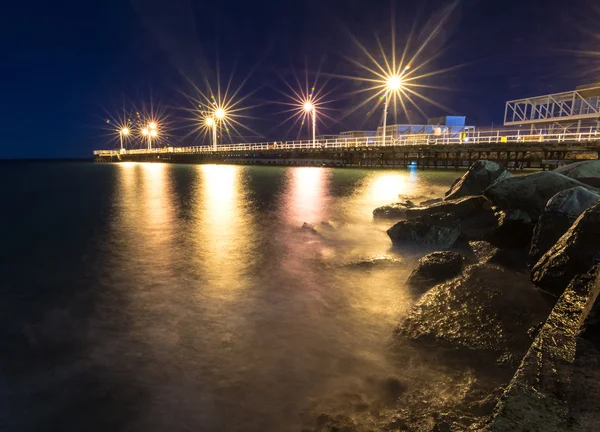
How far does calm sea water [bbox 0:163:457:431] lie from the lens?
14.2ft

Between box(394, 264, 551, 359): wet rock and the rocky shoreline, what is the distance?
16 millimetres

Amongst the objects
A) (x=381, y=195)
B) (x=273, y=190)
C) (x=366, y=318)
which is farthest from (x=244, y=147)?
(x=366, y=318)

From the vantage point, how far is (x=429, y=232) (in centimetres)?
1032

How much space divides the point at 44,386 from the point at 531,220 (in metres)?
10.4

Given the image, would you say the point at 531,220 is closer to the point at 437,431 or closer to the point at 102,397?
the point at 437,431

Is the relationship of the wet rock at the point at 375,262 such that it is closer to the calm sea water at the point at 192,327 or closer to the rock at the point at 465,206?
the calm sea water at the point at 192,327

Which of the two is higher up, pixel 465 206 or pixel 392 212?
pixel 465 206

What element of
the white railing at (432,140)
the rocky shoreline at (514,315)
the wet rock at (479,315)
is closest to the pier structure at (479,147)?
the white railing at (432,140)

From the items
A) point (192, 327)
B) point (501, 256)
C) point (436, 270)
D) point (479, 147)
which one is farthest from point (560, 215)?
→ point (479, 147)

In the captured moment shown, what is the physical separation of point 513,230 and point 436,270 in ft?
10.6

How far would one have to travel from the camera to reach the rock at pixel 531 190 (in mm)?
8742

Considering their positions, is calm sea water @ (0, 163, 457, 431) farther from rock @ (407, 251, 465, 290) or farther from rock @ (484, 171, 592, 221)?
rock @ (484, 171, 592, 221)

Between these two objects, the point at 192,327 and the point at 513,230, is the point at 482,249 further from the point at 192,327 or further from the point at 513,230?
the point at 192,327

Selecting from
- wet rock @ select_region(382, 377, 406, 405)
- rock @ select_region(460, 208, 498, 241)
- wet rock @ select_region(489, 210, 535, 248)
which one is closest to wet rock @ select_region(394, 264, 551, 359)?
wet rock @ select_region(382, 377, 406, 405)
